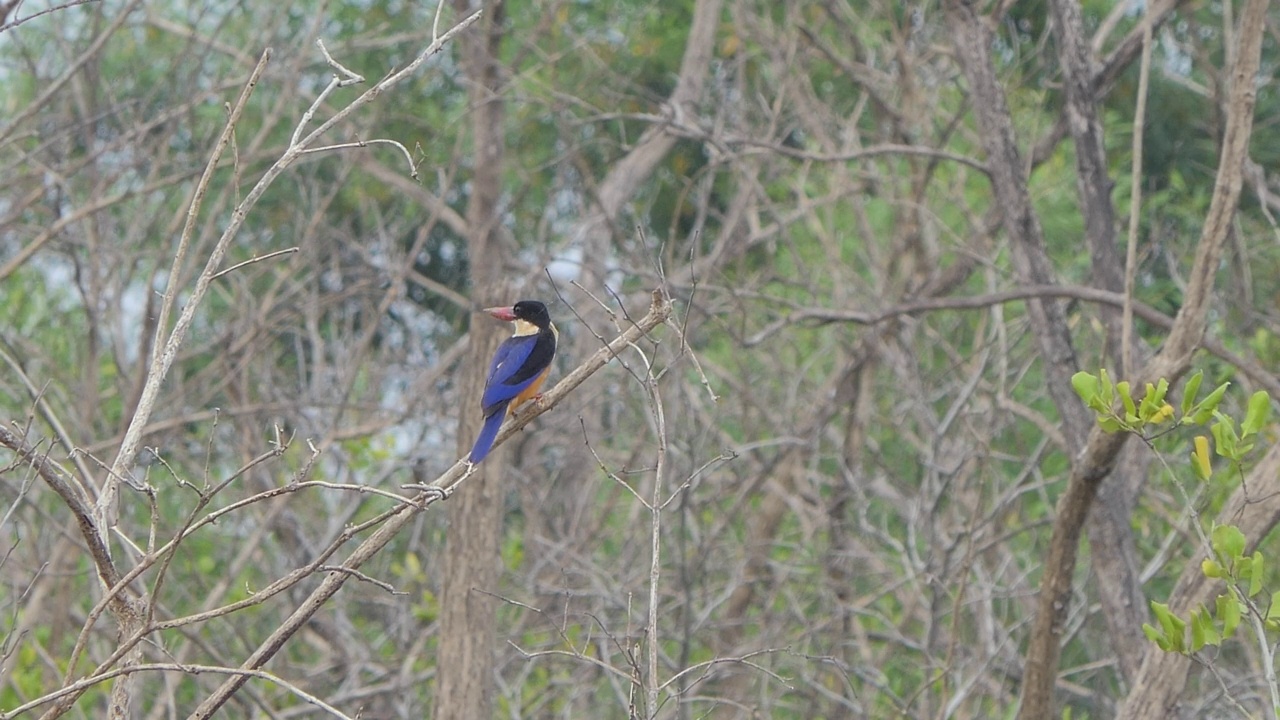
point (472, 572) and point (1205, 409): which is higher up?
point (1205, 409)

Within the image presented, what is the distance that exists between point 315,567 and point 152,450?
1.47 feet

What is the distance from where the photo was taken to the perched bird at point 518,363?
4902 millimetres

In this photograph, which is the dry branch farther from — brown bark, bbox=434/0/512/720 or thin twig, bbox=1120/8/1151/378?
brown bark, bbox=434/0/512/720

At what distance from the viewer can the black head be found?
517cm

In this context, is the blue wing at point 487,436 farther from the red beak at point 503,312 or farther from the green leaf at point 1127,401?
the green leaf at point 1127,401

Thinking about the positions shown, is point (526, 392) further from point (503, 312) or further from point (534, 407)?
point (534, 407)

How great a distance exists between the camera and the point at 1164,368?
4.18 m

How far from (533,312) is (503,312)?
211mm

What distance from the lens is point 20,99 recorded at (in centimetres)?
1199

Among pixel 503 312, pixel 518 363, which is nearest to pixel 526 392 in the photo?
pixel 518 363

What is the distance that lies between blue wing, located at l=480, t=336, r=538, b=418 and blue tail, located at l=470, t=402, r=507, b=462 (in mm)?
23

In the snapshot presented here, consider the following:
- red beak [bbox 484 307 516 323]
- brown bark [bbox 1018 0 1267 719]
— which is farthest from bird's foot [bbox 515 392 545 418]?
brown bark [bbox 1018 0 1267 719]

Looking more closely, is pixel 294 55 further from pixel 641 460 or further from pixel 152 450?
pixel 152 450

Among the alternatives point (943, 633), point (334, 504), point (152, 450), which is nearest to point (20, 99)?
point (334, 504)
